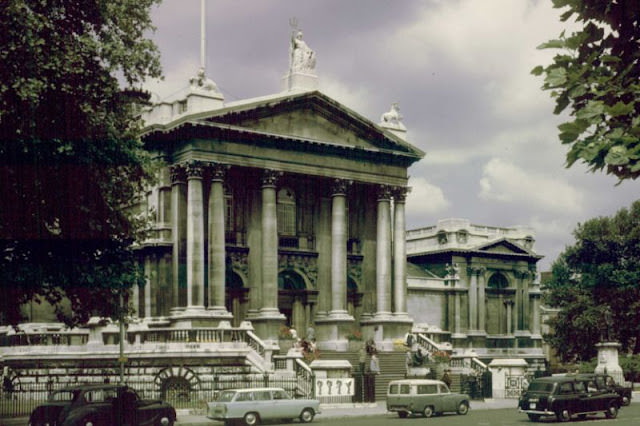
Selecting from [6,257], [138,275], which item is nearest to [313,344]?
[138,275]

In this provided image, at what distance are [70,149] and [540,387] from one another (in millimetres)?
19120

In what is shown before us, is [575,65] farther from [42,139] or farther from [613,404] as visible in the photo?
[613,404]

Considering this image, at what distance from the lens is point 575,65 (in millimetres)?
11875

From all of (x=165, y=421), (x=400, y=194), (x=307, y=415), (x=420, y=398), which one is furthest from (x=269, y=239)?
(x=165, y=421)

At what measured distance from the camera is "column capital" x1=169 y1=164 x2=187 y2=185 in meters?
49.3

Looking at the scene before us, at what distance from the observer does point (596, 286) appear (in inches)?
2908

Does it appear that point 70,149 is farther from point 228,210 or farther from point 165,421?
point 228,210

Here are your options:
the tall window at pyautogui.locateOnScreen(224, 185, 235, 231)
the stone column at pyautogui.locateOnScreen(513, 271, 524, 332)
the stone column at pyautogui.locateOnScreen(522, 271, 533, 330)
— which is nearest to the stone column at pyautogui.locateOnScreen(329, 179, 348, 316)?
the tall window at pyautogui.locateOnScreen(224, 185, 235, 231)

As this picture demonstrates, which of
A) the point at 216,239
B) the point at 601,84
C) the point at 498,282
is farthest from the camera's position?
the point at 498,282

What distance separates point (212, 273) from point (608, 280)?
35.4 metres

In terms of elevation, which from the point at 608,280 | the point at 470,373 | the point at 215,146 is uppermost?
the point at 215,146

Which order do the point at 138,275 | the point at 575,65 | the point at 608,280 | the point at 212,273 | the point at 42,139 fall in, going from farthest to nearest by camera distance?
the point at 608,280
the point at 212,273
the point at 138,275
the point at 42,139
the point at 575,65

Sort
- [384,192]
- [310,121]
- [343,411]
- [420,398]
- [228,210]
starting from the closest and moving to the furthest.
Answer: [420,398]
[343,411]
[228,210]
[310,121]
[384,192]

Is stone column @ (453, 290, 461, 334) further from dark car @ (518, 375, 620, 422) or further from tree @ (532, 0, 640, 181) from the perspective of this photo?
tree @ (532, 0, 640, 181)
